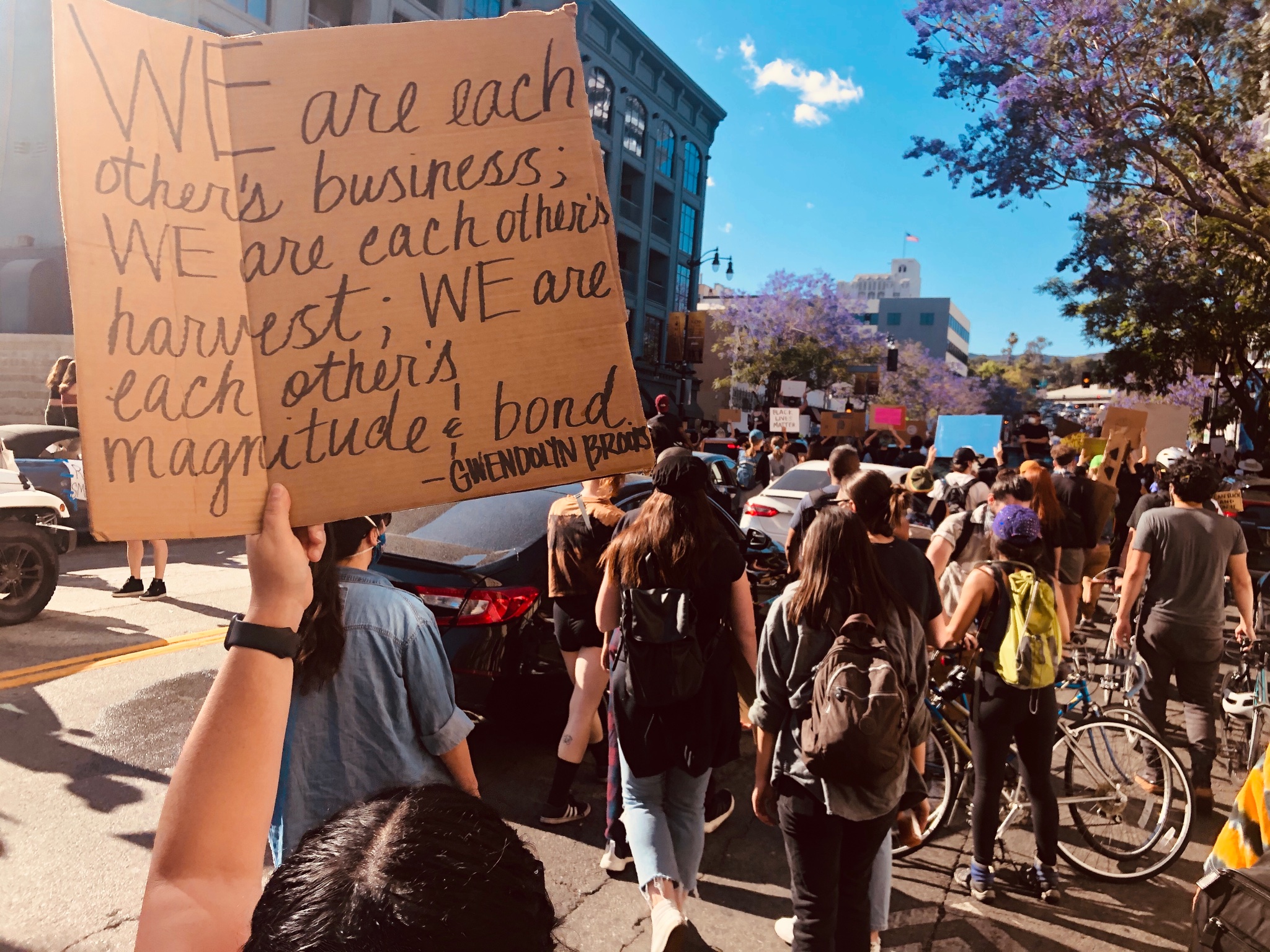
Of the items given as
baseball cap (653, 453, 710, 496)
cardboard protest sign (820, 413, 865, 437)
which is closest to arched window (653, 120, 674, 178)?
cardboard protest sign (820, 413, 865, 437)

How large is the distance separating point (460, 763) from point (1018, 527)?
264 cm

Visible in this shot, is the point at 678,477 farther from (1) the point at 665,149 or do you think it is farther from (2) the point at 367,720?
(1) the point at 665,149

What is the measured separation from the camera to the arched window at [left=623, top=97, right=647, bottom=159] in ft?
135

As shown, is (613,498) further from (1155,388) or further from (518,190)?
(1155,388)

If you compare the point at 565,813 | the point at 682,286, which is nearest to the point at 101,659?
the point at 565,813

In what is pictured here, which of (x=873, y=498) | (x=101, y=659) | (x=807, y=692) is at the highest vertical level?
(x=873, y=498)

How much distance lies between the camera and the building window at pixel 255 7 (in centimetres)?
2320

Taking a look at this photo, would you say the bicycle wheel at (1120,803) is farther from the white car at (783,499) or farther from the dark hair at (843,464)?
the white car at (783,499)

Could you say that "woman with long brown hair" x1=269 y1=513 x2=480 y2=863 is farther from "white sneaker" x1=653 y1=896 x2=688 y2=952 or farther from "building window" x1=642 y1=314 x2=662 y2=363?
"building window" x1=642 y1=314 x2=662 y2=363

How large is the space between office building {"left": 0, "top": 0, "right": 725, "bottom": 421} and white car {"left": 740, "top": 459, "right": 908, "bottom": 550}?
386 inches

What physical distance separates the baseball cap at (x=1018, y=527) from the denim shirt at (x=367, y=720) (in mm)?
2596

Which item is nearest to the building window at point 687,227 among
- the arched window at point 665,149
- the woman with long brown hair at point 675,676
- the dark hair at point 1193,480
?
the arched window at point 665,149

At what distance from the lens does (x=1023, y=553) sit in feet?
12.2

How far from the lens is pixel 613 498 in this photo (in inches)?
209
